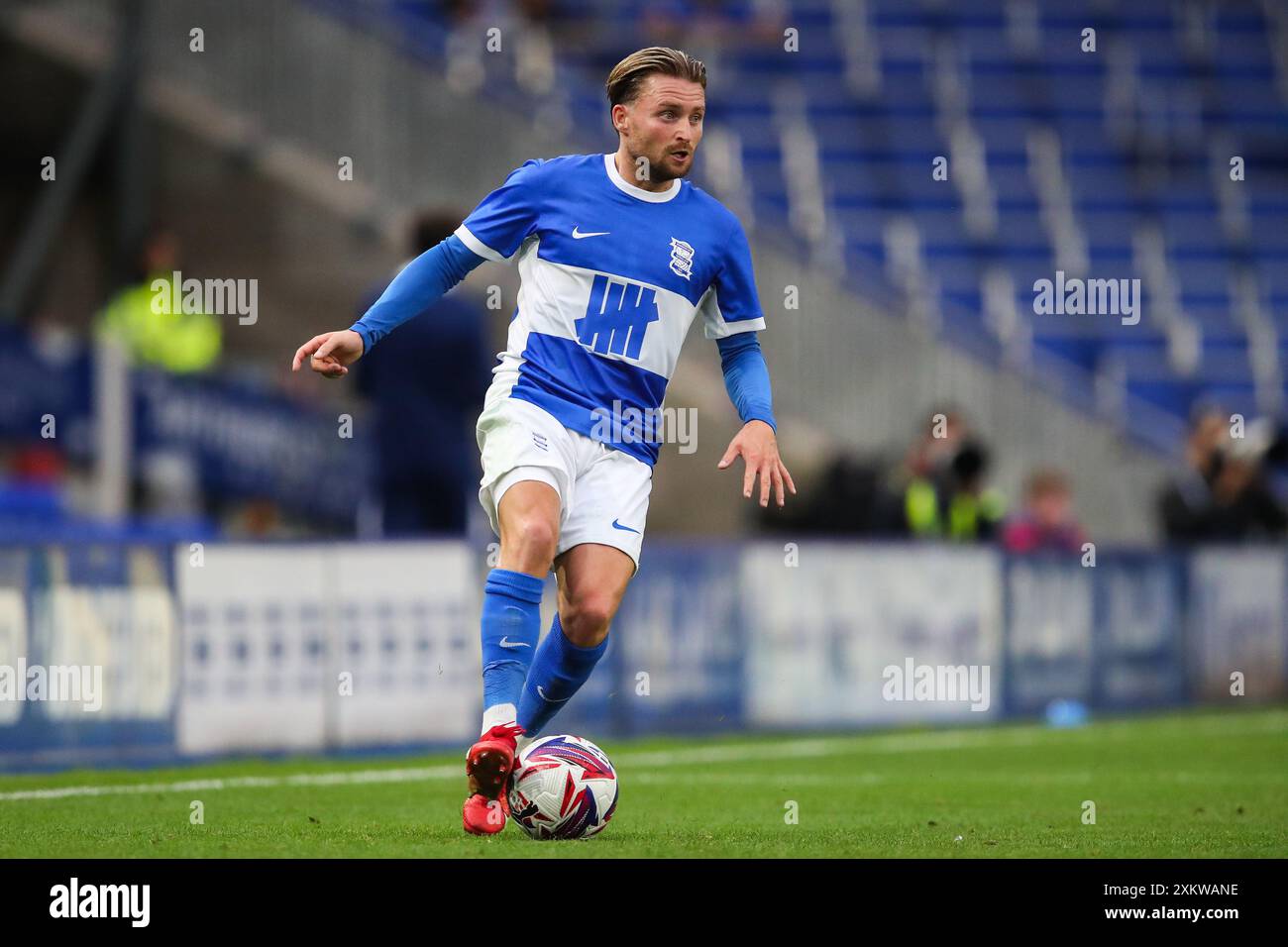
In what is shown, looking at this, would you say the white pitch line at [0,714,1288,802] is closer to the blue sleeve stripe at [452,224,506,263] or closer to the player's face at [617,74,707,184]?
the blue sleeve stripe at [452,224,506,263]

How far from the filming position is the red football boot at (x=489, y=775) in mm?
6129

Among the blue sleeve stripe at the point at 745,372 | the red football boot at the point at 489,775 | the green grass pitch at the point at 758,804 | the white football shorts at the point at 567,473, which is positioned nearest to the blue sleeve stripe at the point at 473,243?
the white football shorts at the point at 567,473

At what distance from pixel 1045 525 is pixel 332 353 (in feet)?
32.5

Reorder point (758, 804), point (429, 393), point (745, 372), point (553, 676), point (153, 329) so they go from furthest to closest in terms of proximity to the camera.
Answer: point (153, 329) → point (429, 393) → point (758, 804) → point (745, 372) → point (553, 676)

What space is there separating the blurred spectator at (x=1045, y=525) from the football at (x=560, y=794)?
9031 millimetres

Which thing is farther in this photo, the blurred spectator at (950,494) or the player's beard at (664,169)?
the blurred spectator at (950,494)

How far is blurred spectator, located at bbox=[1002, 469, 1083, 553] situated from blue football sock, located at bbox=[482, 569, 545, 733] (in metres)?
9.18

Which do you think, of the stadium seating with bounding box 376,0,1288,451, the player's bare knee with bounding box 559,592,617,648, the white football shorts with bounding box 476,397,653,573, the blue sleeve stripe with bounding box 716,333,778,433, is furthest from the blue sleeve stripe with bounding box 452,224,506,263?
the stadium seating with bounding box 376,0,1288,451

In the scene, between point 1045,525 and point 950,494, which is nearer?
point 950,494

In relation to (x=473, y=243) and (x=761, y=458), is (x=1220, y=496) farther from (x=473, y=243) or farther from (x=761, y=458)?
(x=473, y=243)

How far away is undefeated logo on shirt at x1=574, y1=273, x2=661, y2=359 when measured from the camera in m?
6.67

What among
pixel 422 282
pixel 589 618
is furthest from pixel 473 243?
pixel 589 618

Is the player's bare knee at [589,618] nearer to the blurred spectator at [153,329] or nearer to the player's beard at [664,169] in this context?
the player's beard at [664,169]

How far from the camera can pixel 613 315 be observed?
669cm
